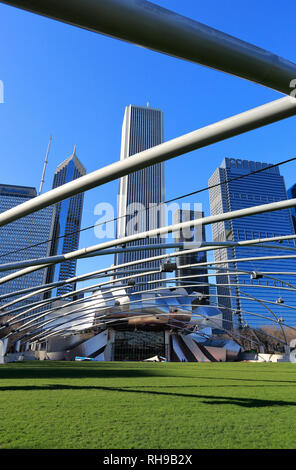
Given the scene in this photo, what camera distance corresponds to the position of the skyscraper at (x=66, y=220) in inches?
3267

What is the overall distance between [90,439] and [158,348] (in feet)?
213

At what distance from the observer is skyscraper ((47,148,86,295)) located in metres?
83.0

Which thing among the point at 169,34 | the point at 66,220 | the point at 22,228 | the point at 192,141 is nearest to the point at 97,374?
the point at 192,141

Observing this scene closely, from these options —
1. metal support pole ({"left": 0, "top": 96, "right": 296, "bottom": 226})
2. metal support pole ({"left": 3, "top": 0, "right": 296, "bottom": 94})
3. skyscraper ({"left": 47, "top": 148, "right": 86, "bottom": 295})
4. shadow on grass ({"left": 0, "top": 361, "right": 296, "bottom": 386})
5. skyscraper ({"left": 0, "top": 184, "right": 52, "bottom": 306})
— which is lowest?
shadow on grass ({"left": 0, "top": 361, "right": 296, "bottom": 386})

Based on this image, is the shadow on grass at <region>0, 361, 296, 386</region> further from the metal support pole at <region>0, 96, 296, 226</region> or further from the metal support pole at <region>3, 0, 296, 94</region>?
A: the metal support pole at <region>3, 0, 296, 94</region>

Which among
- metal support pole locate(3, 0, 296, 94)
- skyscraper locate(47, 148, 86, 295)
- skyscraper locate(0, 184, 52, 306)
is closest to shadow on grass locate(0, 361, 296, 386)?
skyscraper locate(47, 148, 86, 295)

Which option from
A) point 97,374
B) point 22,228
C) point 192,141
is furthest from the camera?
point 22,228

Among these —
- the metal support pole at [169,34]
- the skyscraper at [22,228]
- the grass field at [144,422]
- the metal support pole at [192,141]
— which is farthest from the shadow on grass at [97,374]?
the skyscraper at [22,228]

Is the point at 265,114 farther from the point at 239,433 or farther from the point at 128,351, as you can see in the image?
the point at 128,351

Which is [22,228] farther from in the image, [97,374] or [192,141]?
[192,141]

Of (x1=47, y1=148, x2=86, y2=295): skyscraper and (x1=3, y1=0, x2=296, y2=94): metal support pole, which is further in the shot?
(x1=47, y1=148, x2=86, y2=295): skyscraper

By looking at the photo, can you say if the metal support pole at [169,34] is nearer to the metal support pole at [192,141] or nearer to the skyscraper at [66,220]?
the metal support pole at [192,141]

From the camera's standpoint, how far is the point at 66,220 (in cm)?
13762

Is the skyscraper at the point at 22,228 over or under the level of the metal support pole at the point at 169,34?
over
